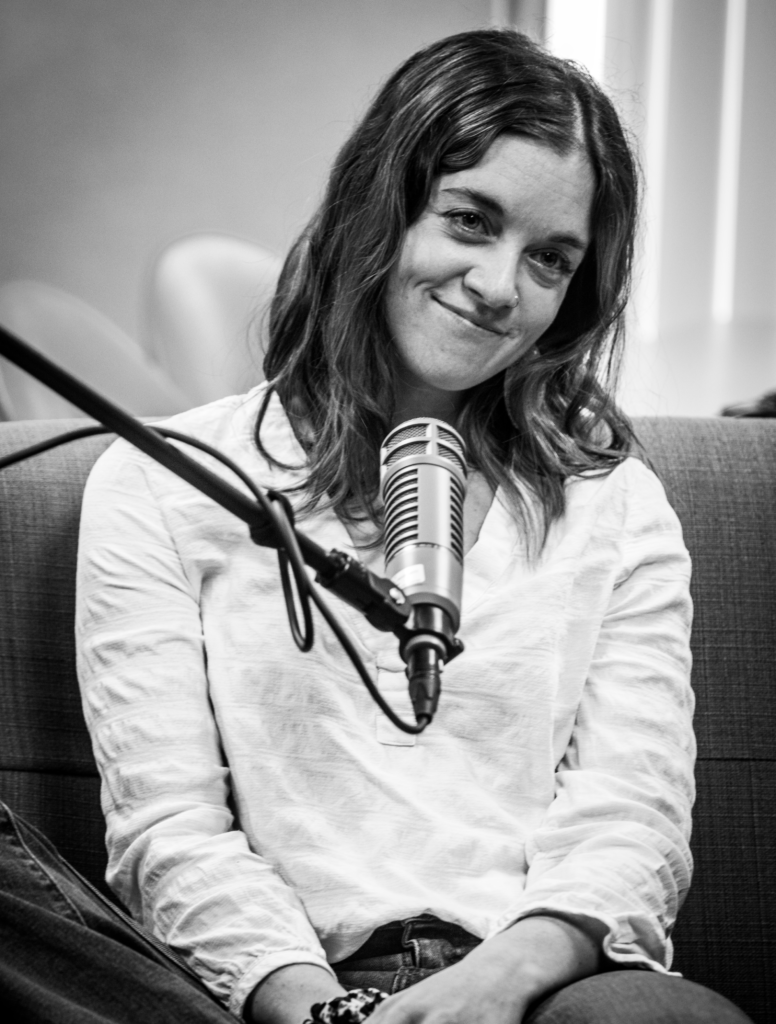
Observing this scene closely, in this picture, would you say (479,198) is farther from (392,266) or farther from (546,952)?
(546,952)

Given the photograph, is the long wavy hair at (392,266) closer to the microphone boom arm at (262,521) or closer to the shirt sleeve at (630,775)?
the shirt sleeve at (630,775)

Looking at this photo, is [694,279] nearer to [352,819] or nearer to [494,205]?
[494,205]

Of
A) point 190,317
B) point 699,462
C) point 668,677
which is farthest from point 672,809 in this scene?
point 190,317

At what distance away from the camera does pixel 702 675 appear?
1.44 metres

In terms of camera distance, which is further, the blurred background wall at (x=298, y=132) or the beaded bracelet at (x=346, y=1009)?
the blurred background wall at (x=298, y=132)

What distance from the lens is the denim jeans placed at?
2.59 feet

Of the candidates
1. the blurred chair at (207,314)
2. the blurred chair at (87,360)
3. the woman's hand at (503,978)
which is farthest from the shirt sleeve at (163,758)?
the blurred chair at (207,314)

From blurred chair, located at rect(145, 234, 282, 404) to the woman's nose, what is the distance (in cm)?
135

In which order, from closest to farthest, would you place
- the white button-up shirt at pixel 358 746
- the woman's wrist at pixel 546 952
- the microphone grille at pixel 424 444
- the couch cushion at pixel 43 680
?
the microphone grille at pixel 424 444, the woman's wrist at pixel 546 952, the white button-up shirt at pixel 358 746, the couch cushion at pixel 43 680

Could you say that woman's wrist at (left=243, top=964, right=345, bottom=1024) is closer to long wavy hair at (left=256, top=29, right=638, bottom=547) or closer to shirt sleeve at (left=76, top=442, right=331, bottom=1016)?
shirt sleeve at (left=76, top=442, right=331, bottom=1016)

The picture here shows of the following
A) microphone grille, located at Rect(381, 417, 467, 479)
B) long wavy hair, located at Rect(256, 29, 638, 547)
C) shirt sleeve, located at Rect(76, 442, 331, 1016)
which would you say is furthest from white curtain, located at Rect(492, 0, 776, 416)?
microphone grille, located at Rect(381, 417, 467, 479)

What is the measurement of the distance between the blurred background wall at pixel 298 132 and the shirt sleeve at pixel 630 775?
168 cm

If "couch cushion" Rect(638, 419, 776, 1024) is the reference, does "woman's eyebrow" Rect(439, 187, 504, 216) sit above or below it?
above

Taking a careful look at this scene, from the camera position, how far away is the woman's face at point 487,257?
1.20 metres
